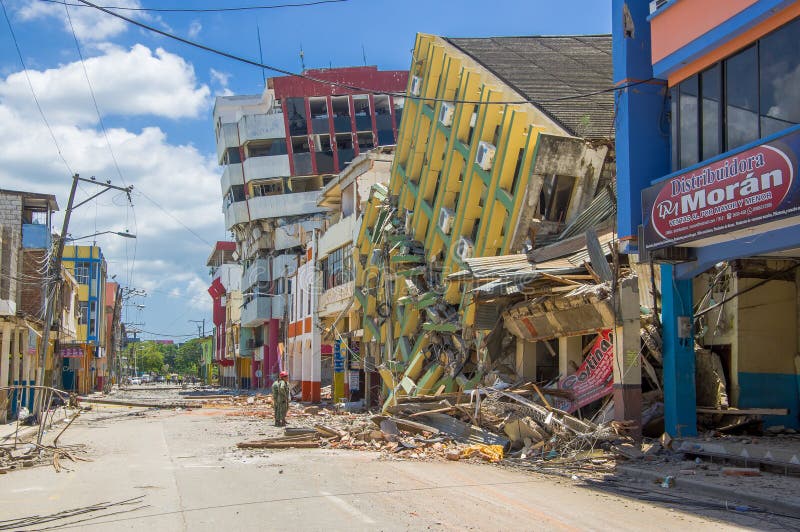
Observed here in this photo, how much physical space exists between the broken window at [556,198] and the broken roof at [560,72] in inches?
55.7

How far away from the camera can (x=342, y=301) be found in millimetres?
40781

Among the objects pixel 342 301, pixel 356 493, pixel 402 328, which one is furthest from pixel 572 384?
pixel 342 301

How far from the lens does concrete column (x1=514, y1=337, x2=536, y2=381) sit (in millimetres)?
21688

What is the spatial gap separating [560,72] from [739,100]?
1583cm

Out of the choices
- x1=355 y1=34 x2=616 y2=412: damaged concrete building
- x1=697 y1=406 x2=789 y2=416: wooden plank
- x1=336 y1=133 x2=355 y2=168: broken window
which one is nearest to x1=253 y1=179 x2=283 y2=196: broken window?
x1=336 y1=133 x2=355 y2=168: broken window

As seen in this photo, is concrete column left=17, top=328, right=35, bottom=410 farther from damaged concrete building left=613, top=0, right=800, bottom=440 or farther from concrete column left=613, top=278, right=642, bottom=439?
damaged concrete building left=613, top=0, right=800, bottom=440

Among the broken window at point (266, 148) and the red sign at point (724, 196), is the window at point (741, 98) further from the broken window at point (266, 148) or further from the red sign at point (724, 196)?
the broken window at point (266, 148)

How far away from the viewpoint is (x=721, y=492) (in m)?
11.1

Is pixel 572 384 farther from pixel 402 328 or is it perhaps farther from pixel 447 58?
pixel 447 58

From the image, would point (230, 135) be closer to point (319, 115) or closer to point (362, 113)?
point (319, 115)

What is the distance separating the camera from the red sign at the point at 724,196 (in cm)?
1185

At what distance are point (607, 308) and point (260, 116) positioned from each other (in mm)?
62220

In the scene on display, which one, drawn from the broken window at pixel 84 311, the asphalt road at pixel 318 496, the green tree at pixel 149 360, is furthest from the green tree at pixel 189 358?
the asphalt road at pixel 318 496

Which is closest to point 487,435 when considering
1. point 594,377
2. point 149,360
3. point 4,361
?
point 594,377
